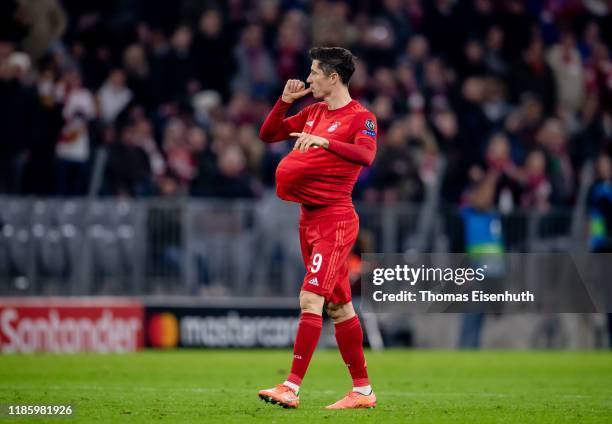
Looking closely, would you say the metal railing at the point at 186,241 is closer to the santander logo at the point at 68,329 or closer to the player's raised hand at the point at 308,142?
the santander logo at the point at 68,329

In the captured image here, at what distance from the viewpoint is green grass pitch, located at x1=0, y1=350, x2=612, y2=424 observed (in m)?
9.02

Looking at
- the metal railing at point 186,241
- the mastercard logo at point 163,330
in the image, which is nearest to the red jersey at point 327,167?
the metal railing at point 186,241

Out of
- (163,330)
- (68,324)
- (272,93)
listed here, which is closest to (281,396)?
(68,324)

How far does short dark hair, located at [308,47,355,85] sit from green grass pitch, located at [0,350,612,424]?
8.29 feet

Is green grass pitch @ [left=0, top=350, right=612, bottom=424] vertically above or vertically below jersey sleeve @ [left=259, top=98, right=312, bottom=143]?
below

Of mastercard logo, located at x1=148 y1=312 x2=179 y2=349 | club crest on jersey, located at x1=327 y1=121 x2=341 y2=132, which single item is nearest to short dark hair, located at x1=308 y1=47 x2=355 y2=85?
club crest on jersey, located at x1=327 y1=121 x2=341 y2=132

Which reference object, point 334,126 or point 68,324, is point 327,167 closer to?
point 334,126

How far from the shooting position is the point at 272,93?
2084 centimetres

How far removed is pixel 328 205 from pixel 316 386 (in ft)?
9.89

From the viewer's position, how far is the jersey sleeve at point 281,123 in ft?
32.6

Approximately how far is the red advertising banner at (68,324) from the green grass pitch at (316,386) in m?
0.66

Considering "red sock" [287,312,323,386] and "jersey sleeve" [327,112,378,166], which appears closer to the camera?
"jersey sleeve" [327,112,378,166]

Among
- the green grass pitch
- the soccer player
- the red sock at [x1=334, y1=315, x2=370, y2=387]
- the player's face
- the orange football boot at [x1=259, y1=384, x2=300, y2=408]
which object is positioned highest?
the player's face

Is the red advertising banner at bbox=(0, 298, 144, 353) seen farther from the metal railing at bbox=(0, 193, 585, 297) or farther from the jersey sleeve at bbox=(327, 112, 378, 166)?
the jersey sleeve at bbox=(327, 112, 378, 166)
